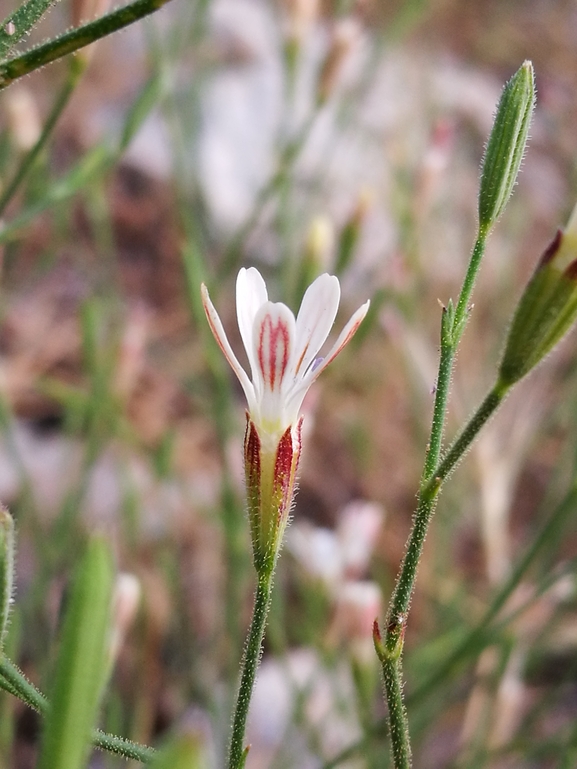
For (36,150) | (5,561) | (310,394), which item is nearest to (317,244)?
(310,394)

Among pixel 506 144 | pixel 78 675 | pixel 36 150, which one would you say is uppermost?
pixel 36 150

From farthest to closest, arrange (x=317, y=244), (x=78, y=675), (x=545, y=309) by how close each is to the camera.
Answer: (x=317, y=244), (x=545, y=309), (x=78, y=675)

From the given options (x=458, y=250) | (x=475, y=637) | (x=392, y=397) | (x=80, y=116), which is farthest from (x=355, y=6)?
(x=80, y=116)

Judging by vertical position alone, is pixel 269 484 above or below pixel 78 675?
above

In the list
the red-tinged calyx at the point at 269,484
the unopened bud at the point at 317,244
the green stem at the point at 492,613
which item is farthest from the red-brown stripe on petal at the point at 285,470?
the unopened bud at the point at 317,244

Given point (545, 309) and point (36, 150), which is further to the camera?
point (36, 150)

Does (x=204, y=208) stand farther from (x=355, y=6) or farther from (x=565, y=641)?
(x=565, y=641)

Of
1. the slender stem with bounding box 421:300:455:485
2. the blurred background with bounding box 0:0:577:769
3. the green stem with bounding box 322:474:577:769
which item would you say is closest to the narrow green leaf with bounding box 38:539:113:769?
the blurred background with bounding box 0:0:577:769

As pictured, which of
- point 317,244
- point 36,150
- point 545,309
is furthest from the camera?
point 317,244

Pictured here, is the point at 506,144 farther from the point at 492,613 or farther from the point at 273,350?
the point at 492,613
